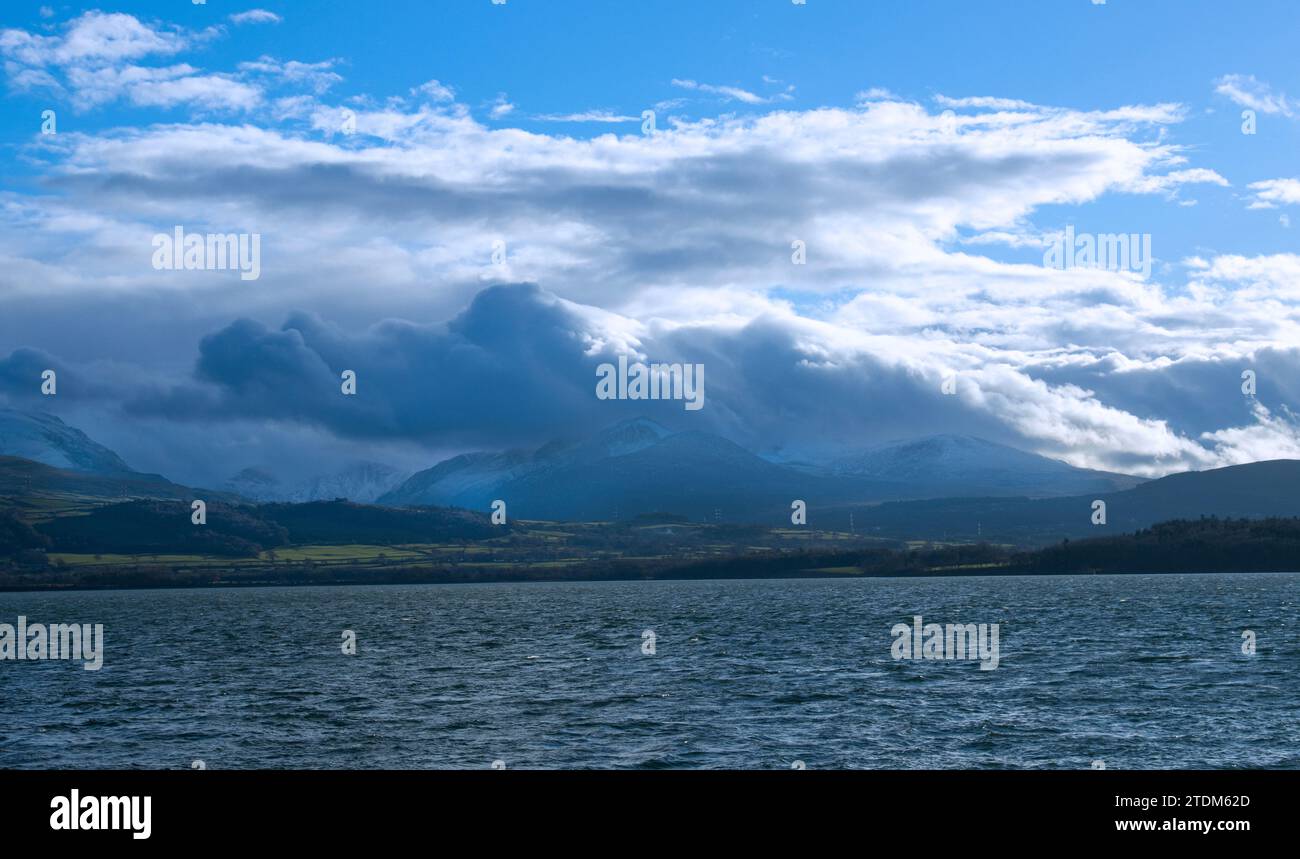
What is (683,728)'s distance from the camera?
230ft

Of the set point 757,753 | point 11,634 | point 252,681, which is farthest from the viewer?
point 11,634

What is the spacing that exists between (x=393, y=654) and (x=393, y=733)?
59.7 metres
